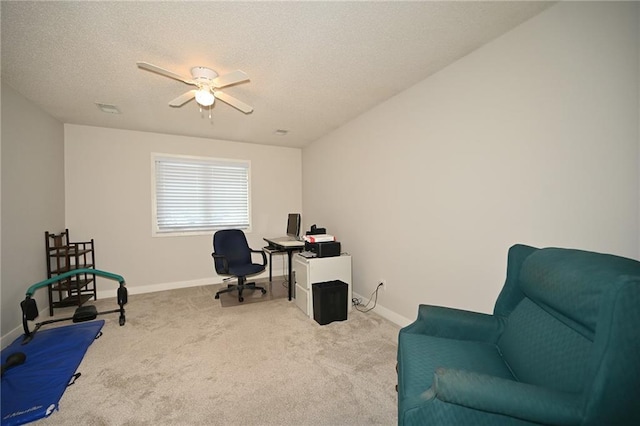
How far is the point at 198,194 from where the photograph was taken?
14.8 ft

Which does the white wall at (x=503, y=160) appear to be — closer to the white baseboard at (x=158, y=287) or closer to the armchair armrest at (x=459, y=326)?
the armchair armrest at (x=459, y=326)

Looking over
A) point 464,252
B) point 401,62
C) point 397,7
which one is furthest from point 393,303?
point 397,7

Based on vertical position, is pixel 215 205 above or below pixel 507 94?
below

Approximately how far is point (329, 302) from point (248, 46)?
8.42ft

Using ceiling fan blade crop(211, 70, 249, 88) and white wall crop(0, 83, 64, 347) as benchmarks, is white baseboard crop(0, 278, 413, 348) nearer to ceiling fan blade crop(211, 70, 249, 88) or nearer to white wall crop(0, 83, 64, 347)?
white wall crop(0, 83, 64, 347)

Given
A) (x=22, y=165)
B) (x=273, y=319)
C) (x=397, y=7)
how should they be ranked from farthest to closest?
(x=273, y=319) → (x=22, y=165) → (x=397, y=7)

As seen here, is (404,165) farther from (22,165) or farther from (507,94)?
(22,165)

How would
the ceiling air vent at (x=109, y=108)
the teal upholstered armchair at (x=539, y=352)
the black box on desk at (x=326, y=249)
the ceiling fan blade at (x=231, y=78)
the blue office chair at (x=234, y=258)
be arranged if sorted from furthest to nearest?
1. the blue office chair at (x=234, y=258)
2. the black box on desk at (x=326, y=249)
3. the ceiling air vent at (x=109, y=108)
4. the ceiling fan blade at (x=231, y=78)
5. the teal upholstered armchair at (x=539, y=352)

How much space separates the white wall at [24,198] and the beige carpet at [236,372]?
3.01 ft

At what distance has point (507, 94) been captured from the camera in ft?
6.21

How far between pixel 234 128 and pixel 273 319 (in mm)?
2846

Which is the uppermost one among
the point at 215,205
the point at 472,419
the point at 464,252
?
the point at 215,205

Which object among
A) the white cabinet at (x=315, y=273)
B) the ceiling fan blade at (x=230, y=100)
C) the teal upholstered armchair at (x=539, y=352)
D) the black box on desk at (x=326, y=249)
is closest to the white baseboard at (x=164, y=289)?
the white cabinet at (x=315, y=273)

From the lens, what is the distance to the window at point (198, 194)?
14.0 ft
